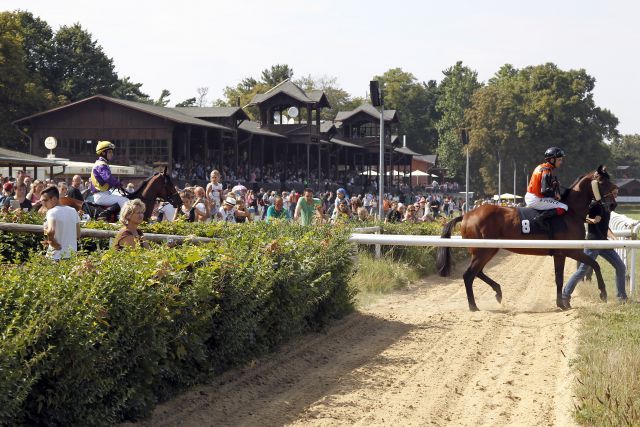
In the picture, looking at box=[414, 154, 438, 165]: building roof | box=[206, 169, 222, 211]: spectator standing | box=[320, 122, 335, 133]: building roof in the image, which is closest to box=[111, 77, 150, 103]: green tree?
box=[320, 122, 335, 133]: building roof

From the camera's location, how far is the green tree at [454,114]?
89.7m

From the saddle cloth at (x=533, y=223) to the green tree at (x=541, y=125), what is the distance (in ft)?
203

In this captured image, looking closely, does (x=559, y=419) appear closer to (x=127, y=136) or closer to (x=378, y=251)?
(x=378, y=251)

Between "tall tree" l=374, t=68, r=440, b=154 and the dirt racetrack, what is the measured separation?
319 feet

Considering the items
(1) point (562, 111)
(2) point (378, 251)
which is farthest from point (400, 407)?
(1) point (562, 111)

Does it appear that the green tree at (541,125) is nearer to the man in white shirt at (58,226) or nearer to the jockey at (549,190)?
the jockey at (549,190)

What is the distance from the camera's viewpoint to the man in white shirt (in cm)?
898

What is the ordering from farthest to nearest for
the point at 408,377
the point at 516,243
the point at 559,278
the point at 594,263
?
the point at 559,278 → the point at 594,263 → the point at 516,243 → the point at 408,377

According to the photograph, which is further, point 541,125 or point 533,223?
point 541,125

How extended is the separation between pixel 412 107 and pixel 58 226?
101m

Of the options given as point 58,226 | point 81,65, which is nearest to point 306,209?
point 58,226

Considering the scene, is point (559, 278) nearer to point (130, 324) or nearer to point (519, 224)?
point (519, 224)

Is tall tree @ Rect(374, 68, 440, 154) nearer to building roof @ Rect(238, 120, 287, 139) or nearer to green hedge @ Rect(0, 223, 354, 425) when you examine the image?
building roof @ Rect(238, 120, 287, 139)

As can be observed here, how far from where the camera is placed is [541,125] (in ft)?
243
